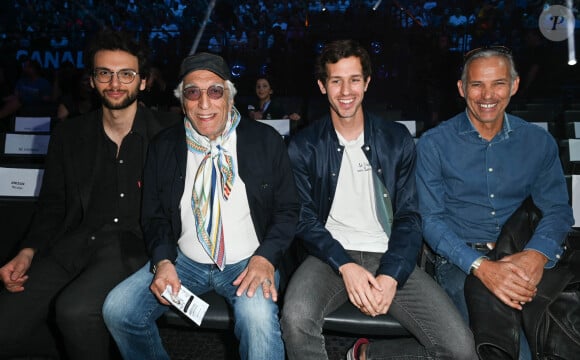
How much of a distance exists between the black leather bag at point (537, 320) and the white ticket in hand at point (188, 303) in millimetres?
1133

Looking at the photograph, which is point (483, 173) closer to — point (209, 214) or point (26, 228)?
point (209, 214)

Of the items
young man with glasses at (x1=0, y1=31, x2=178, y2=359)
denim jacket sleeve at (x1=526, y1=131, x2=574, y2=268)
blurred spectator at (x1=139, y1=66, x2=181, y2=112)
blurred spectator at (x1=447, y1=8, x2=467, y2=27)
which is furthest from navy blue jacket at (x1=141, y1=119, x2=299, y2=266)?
blurred spectator at (x1=447, y1=8, x2=467, y2=27)

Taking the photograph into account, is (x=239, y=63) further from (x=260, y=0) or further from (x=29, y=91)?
(x=260, y=0)

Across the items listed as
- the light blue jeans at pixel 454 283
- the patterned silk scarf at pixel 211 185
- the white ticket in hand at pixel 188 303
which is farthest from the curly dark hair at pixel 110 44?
the light blue jeans at pixel 454 283

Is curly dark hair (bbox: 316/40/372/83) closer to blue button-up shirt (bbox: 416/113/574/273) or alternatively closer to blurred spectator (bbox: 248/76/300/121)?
blue button-up shirt (bbox: 416/113/574/273)

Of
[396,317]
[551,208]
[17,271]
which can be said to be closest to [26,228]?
[17,271]

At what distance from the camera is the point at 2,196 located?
2.53 meters

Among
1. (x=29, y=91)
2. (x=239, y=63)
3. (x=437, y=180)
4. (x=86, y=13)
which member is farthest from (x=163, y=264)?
(x=86, y=13)

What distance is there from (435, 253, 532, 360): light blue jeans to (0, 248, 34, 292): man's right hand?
2.03m

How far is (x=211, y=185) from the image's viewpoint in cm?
191

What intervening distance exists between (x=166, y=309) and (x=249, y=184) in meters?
0.70

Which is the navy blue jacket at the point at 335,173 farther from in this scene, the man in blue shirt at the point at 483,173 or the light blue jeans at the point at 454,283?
the light blue jeans at the point at 454,283

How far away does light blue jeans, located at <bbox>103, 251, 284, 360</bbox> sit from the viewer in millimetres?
1630

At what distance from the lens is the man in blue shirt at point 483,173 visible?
1.97 meters
